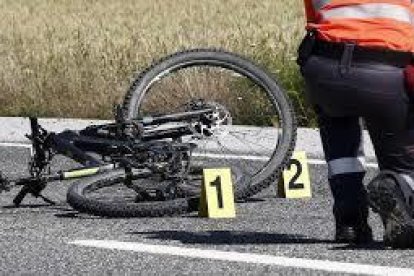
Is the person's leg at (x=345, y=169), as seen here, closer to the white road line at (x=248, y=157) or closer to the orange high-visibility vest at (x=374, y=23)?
the orange high-visibility vest at (x=374, y=23)

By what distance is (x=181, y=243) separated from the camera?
21.8 ft

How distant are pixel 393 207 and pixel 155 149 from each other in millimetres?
1937

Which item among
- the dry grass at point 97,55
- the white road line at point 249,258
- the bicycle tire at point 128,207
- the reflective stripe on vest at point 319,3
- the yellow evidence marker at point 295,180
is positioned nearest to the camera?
the white road line at point 249,258

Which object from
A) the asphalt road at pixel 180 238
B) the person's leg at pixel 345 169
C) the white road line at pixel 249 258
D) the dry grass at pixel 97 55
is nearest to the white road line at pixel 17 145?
the dry grass at pixel 97 55

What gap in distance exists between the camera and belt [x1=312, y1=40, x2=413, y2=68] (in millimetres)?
6027

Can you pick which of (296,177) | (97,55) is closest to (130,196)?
(296,177)

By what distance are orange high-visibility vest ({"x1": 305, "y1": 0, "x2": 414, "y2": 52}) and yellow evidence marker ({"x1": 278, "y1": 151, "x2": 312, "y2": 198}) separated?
2.36 metres

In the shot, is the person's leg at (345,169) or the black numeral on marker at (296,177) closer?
the person's leg at (345,169)

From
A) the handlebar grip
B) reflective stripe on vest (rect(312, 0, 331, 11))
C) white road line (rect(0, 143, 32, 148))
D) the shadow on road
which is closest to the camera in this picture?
reflective stripe on vest (rect(312, 0, 331, 11))

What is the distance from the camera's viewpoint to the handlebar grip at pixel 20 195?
312 inches

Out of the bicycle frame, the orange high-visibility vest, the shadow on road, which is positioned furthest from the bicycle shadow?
the orange high-visibility vest

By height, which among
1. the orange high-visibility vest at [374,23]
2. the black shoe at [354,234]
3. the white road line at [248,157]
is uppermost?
the orange high-visibility vest at [374,23]

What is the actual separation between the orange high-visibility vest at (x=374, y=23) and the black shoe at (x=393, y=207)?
542mm

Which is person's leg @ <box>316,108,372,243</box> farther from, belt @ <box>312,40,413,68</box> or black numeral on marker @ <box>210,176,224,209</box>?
black numeral on marker @ <box>210,176,224,209</box>
